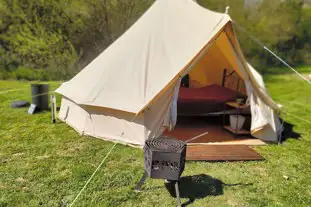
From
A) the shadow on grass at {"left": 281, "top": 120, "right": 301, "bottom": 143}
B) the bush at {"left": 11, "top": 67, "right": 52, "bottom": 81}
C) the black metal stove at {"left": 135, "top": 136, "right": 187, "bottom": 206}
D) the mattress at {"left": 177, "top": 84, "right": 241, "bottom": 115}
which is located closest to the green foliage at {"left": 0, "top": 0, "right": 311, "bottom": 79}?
the bush at {"left": 11, "top": 67, "right": 52, "bottom": 81}

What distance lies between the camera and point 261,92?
5062 millimetres

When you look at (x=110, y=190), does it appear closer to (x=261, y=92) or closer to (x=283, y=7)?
(x=261, y=92)

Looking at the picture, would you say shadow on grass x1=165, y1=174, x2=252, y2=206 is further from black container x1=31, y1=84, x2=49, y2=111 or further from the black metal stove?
black container x1=31, y1=84, x2=49, y2=111

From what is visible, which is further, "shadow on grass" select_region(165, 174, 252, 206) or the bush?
the bush

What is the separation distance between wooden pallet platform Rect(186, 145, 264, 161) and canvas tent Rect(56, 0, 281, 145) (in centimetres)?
58

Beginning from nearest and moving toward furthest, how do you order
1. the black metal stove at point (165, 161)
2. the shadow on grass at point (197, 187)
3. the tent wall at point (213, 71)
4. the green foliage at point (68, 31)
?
the black metal stove at point (165, 161)
the shadow on grass at point (197, 187)
the tent wall at point (213, 71)
the green foliage at point (68, 31)

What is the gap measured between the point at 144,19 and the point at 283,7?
1432cm

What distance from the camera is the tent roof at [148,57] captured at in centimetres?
454

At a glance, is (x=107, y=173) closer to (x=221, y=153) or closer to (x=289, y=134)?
(x=221, y=153)

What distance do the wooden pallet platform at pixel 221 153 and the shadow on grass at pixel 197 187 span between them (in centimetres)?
59

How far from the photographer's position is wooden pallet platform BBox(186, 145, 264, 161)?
4.21 m

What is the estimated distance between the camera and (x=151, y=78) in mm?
4602

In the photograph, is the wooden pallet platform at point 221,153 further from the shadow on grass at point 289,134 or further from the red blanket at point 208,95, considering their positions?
the red blanket at point 208,95

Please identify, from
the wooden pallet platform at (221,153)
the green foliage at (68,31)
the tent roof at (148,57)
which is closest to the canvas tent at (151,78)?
the tent roof at (148,57)
